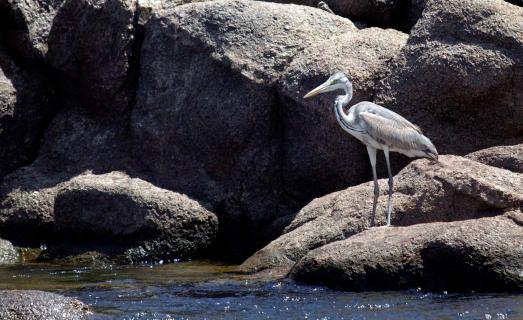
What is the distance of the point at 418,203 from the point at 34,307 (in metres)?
3.78

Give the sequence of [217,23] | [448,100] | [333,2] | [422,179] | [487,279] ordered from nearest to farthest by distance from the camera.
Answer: [487,279] < [422,179] < [448,100] < [217,23] < [333,2]

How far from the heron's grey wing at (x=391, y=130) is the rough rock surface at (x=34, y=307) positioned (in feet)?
12.1

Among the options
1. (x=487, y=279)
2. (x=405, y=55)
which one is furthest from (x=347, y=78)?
(x=487, y=279)

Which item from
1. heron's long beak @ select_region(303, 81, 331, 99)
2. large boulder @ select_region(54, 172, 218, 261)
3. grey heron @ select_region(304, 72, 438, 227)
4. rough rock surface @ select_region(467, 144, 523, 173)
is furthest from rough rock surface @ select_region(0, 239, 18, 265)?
rough rock surface @ select_region(467, 144, 523, 173)

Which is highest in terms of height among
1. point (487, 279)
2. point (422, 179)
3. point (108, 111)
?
point (108, 111)

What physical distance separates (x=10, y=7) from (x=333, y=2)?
3552 millimetres

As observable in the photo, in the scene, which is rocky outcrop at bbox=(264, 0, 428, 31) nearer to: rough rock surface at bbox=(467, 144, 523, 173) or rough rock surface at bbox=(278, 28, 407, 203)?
rough rock surface at bbox=(278, 28, 407, 203)

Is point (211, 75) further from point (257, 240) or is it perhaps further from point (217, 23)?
point (257, 240)

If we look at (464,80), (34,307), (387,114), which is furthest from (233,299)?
(464,80)

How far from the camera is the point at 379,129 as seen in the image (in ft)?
32.7

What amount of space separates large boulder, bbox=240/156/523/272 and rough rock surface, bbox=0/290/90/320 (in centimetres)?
269

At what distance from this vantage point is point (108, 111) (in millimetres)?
11891

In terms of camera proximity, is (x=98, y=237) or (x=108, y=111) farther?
(x=108, y=111)

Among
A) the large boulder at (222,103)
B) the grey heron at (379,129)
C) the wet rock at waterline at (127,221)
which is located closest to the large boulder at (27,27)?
the large boulder at (222,103)
